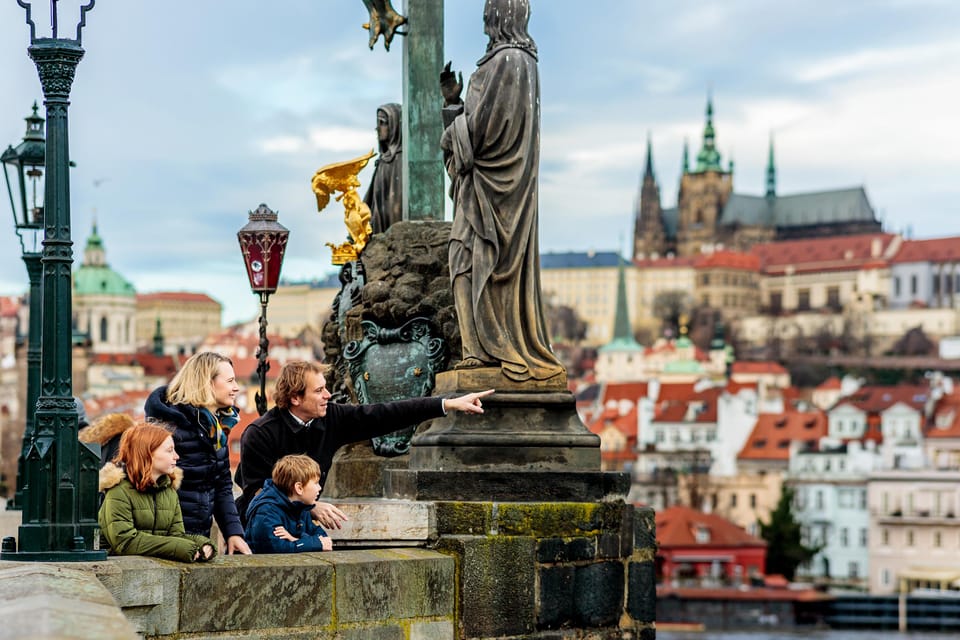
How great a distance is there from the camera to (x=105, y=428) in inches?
303

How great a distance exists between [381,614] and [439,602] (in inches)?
14.1

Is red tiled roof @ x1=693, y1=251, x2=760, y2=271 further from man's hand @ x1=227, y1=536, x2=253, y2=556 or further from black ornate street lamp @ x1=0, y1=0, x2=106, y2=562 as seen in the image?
black ornate street lamp @ x1=0, y1=0, x2=106, y2=562

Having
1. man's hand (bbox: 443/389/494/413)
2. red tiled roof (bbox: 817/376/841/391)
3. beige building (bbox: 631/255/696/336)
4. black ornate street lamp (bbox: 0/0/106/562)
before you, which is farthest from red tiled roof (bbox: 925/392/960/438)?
black ornate street lamp (bbox: 0/0/106/562)

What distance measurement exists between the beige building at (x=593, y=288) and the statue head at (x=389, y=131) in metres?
176

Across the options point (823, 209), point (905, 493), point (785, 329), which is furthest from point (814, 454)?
point (823, 209)

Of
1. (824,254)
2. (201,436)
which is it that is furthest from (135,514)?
(824,254)

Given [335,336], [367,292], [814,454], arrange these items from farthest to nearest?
[814,454], [335,336], [367,292]

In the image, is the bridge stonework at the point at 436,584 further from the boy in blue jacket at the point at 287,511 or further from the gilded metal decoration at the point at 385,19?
the gilded metal decoration at the point at 385,19

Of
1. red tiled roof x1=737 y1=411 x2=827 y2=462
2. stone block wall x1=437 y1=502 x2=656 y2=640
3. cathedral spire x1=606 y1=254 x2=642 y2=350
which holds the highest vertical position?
cathedral spire x1=606 y1=254 x2=642 y2=350

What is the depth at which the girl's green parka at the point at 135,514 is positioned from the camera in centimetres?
602

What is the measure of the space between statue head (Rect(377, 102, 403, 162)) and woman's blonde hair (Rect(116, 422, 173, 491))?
474cm

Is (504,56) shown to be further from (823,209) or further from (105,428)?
(823,209)

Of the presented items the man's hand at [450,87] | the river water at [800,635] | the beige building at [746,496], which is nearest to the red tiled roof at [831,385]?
the beige building at [746,496]

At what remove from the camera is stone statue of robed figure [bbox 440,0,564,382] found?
7754 mm
